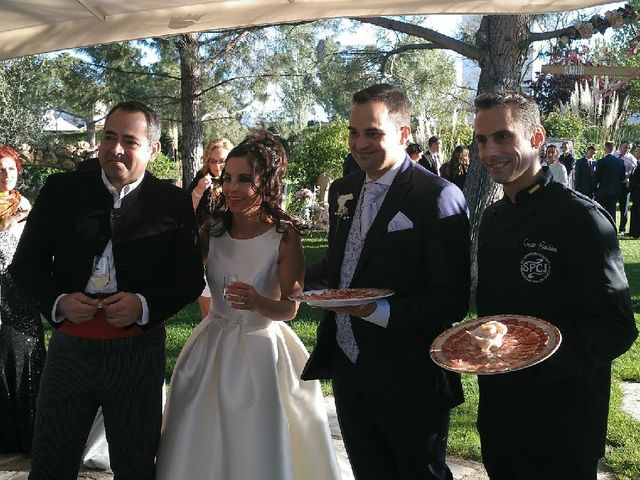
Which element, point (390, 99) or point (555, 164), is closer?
point (390, 99)

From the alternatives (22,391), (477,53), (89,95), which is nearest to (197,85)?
(89,95)

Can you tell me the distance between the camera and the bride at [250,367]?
3.87m

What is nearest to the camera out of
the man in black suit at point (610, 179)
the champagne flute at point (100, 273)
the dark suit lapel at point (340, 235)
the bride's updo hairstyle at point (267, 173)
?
the champagne flute at point (100, 273)

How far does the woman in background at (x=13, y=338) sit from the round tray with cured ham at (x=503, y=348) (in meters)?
3.45

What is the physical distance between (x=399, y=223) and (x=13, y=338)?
3227 millimetres

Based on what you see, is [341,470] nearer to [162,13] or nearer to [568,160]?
[162,13]

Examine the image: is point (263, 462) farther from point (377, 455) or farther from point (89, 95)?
point (89, 95)

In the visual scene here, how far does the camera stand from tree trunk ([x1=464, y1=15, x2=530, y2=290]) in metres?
9.43

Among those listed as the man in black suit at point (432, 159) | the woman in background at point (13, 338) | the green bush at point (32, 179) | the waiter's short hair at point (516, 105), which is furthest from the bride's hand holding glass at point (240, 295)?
the green bush at point (32, 179)

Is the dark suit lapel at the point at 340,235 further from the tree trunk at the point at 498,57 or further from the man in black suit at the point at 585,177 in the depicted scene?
the man in black suit at the point at 585,177

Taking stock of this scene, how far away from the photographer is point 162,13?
392cm

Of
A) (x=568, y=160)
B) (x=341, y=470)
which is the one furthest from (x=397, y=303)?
(x=568, y=160)

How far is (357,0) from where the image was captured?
3934mm

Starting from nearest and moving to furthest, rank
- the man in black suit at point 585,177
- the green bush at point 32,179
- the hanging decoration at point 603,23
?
the hanging decoration at point 603,23 < the green bush at point 32,179 < the man in black suit at point 585,177
